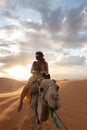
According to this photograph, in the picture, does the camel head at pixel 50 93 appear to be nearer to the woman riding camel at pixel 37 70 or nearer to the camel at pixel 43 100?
the camel at pixel 43 100

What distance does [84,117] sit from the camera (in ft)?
43.9

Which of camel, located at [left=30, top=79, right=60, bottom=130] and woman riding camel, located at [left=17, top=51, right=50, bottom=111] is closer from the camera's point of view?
camel, located at [left=30, top=79, right=60, bottom=130]

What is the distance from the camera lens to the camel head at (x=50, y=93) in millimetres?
7902

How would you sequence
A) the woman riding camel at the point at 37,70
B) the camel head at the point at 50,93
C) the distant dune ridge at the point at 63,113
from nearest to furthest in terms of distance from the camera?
the camel head at the point at 50,93 < the woman riding camel at the point at 37,70 < the distant dune ridge at the point at 63,113

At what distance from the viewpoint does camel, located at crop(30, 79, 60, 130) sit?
7945 mm

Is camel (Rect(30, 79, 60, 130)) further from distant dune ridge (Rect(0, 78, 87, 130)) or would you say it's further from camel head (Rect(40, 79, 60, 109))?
distant dune ridge (Rect(0, 78, 87, 130))

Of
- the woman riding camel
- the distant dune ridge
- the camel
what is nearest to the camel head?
the camel

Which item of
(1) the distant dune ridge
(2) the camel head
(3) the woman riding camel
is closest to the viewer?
(2) the camel head

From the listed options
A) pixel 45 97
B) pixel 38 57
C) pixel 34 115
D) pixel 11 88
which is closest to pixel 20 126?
pixel 34 115

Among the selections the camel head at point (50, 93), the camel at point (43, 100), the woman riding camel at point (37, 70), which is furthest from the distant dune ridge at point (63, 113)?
the camel head at point (50, 93)

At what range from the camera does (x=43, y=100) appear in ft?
28.2

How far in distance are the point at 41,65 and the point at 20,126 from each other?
331 centimetres

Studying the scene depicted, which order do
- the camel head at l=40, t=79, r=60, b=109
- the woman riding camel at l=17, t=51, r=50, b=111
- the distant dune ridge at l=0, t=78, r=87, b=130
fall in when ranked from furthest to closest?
the distant dune ridge at l=0, t=78, r=87, b=130, the woman riding camel at l=17, t=51, r=50, b=111, the camel head at l=40, t=79, r=60, b=109

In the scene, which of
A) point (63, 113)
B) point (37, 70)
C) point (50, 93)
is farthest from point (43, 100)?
point (63, 113)
